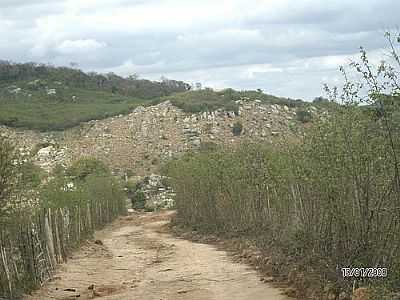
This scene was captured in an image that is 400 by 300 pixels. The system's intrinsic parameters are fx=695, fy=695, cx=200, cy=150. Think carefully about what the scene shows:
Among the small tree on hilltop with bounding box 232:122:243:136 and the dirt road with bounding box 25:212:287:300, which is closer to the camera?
the dirt road with bounding box 25:212:287:300

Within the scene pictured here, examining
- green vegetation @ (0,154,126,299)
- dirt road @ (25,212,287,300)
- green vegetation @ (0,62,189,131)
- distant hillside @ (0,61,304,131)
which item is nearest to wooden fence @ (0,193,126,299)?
green vegetation @ (0,154,126,299)

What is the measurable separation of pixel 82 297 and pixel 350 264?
21.5 ft

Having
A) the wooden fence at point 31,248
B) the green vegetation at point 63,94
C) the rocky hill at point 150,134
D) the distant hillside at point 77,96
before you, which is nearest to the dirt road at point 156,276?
the wooden fence at point 31,248

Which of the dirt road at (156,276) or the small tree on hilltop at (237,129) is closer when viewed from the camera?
the dirt road at (156,276)

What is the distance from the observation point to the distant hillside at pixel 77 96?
8338 cm

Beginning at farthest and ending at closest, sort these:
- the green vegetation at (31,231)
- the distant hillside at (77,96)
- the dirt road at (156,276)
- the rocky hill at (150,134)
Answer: the distant hillside at (77,96), the rocky hill at (150,134), the dirt road at (156,276), the green vegetation at (31,231)

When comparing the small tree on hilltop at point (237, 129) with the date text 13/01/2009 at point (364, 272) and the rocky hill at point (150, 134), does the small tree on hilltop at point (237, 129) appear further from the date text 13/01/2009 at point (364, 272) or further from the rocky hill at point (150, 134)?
the date text 13/01/2009 at point (364, 272)

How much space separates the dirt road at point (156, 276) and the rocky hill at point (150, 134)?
4416 cm

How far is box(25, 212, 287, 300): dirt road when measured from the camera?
15.3m

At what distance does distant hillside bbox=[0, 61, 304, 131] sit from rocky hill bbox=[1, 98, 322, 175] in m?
1.77

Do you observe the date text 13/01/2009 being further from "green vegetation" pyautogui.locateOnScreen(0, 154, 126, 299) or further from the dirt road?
"green vegetation" pyautogui.locateOnScreen(0, 154, 126, 299)

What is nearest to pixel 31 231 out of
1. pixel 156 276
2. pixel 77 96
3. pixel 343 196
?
pixel 156 276

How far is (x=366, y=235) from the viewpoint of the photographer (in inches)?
481

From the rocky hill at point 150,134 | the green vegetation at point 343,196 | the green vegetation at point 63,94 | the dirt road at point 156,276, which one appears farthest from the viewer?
the green vegetation at point 63,94
